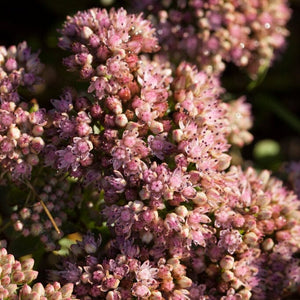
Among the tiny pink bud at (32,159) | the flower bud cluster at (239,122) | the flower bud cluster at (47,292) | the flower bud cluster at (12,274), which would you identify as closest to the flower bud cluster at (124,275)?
the flower bud cluster at (47,292)

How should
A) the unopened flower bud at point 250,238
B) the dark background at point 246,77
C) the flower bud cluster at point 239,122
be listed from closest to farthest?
the unopened flower bud at point 250,238 < the flower bud cluster at point 239,122 < the dark background at point 246,77

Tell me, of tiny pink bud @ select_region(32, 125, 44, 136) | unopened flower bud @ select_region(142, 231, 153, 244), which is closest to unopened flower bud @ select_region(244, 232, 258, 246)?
unopened flower bud @ select_region(142, 231, 153, 244)

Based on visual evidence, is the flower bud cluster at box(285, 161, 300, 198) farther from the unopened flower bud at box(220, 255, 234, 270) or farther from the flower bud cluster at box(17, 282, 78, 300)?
the flower bud cluster at box(17, 282, 78, 300)

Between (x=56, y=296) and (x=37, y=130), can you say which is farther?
(x=37, y=130)

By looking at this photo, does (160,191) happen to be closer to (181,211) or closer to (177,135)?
(181,211)

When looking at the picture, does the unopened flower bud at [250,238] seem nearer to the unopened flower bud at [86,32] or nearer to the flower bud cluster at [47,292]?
the flower bud cluster at [47,292]

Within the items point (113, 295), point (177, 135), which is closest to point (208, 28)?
point (177, 135)
